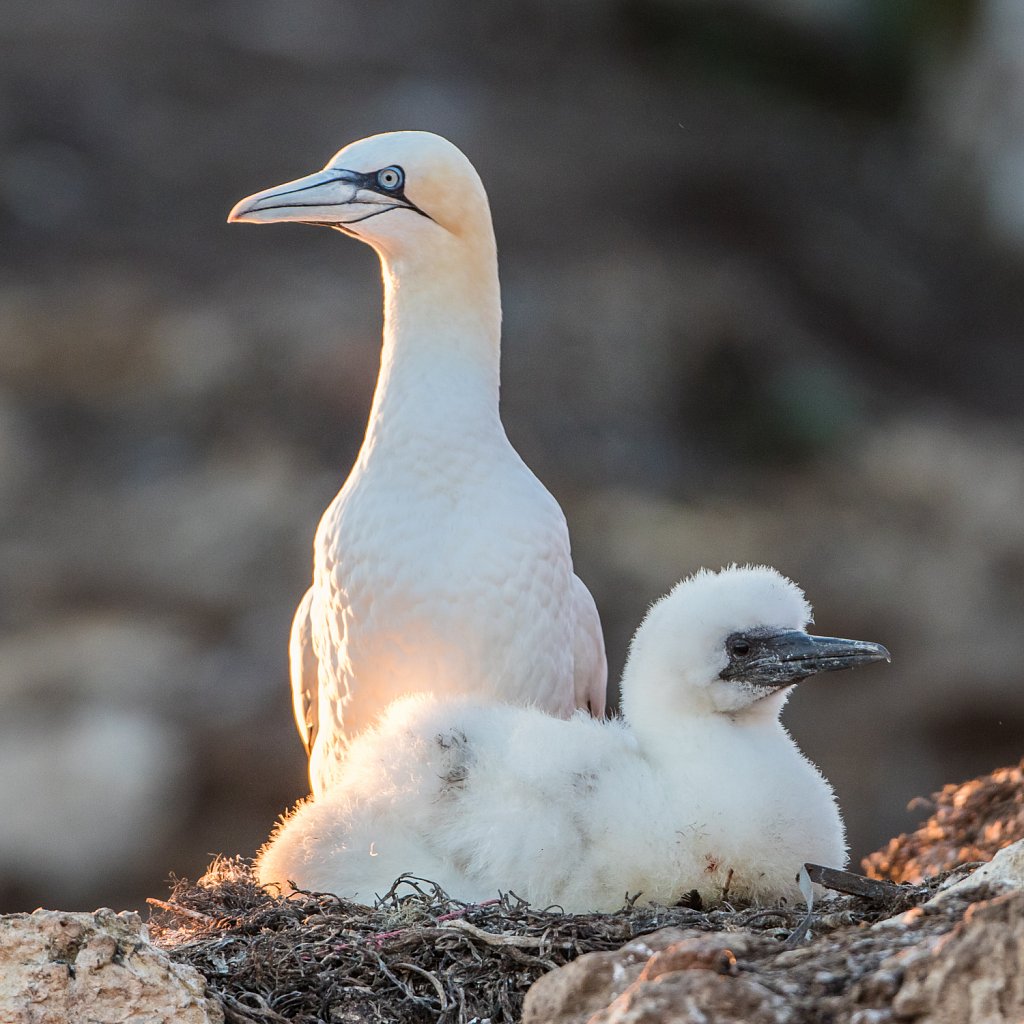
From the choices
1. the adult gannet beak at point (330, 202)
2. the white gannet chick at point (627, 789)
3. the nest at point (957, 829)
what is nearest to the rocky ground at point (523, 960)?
the white gannet chick at point (627, 789)

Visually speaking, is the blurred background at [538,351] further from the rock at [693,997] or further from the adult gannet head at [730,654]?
the rock at [693,997]

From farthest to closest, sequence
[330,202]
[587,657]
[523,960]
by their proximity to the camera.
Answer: [587,657] → [330,202] → [523,960]

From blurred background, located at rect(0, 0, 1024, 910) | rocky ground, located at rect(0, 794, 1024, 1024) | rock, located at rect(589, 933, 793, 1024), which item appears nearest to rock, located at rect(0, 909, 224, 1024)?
rocky ground, located at rect(0, 794, 1024, 1024)

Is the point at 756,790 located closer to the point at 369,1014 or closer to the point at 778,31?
the point at 369,1014

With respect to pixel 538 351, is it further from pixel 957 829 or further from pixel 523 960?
pixel 523 960

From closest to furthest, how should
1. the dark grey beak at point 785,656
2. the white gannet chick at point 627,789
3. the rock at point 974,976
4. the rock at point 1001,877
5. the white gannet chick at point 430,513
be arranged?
1. the rock at point 974,976
2. the rock at point 1001,877
3. the white gannet chick at point 627,789
4. the dark grey beak at point 785,656
5. the white gannet chick at point 430,513

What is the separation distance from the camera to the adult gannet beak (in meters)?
5.52

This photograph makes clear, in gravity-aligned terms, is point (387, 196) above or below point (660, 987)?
above

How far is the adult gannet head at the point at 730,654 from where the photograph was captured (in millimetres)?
4637

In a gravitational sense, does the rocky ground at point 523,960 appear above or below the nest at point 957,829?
below

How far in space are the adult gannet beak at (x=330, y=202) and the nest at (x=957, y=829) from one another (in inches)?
95.3

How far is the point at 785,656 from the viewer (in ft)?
15.2

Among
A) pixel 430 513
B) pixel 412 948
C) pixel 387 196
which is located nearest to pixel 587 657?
pixel 430 513

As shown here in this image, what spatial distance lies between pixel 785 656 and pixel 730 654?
0.45 feet
